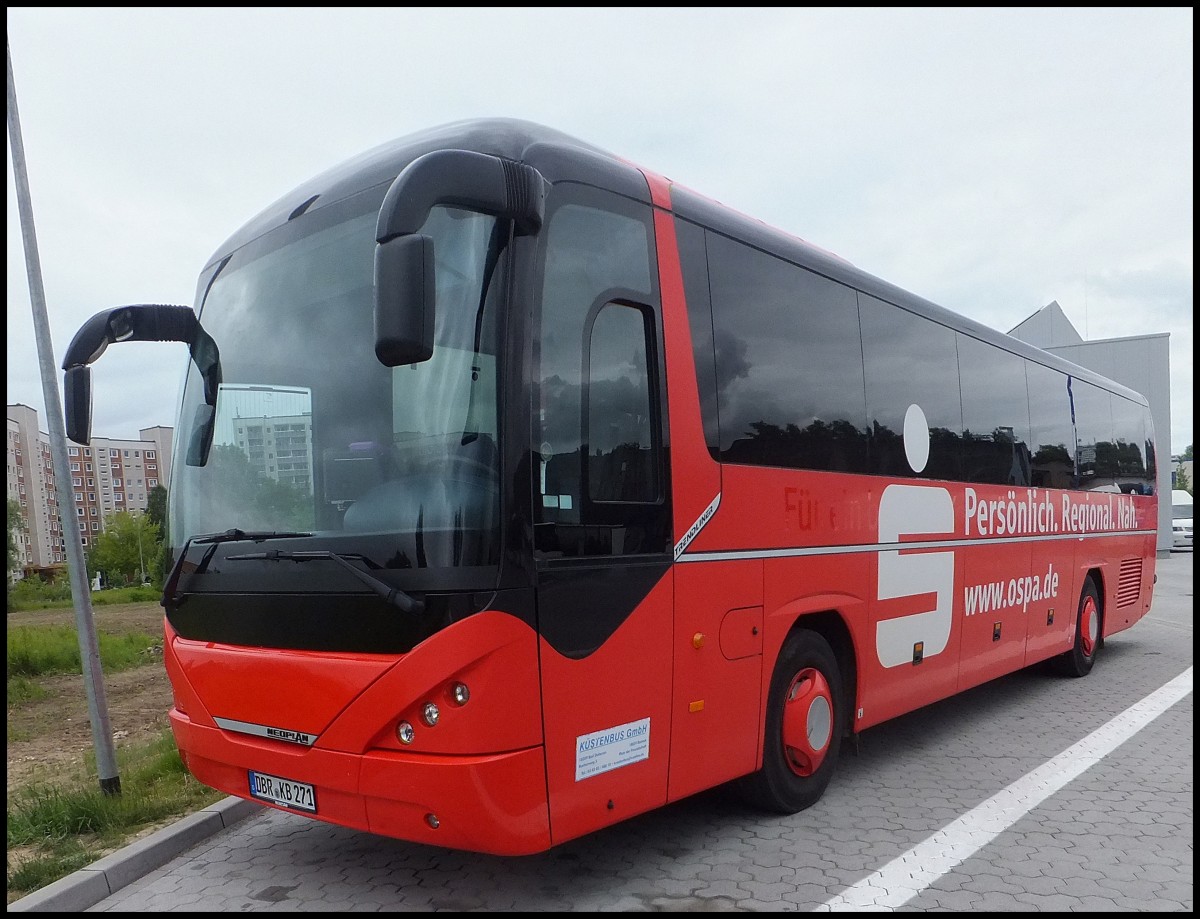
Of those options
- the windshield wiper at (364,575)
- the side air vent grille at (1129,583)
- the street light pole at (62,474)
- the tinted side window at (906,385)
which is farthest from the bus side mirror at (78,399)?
the side air vent grille at (1129,583)

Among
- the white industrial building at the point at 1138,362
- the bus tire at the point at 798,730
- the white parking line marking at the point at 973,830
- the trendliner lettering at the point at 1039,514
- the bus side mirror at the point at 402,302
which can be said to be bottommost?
the white parking line marking at the point at 973,830

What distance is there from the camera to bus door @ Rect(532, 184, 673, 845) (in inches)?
159

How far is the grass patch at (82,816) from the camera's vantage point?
4.87 m

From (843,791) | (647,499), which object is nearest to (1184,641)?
(843,791)

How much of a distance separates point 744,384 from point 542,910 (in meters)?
2.80

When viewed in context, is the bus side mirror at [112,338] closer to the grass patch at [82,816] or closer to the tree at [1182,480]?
the grass patch at [82,816]

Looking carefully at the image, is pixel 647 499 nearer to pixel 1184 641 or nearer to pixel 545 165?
pixel 545 165

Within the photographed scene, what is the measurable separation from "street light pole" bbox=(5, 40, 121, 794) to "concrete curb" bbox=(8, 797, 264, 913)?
92 cm

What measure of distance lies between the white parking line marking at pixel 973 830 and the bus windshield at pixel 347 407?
235 centimetres

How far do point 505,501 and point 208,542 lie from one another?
5.40ft

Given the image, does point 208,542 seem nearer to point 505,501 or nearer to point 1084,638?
point 505,501

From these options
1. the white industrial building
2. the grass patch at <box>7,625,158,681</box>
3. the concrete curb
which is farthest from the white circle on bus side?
the white industrial building

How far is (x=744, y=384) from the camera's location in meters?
5.32

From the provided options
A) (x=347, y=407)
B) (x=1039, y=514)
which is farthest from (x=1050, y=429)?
(x=347, y=407)
